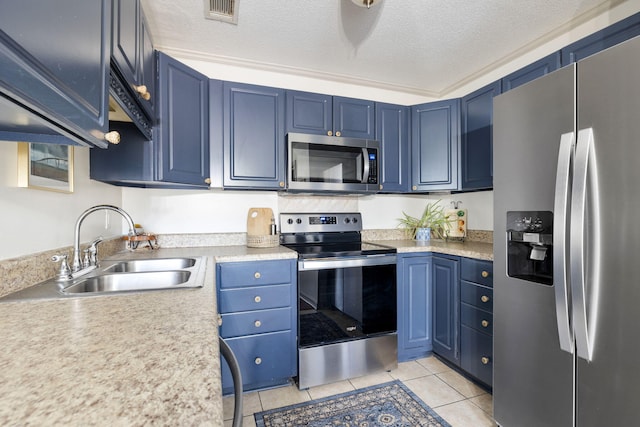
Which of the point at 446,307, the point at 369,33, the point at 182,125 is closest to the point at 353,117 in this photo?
the point at 369,33

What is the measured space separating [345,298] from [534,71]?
189 cm

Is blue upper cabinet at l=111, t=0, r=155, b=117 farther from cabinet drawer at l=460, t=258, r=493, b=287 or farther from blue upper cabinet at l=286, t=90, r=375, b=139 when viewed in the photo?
cabinet drawer at l=460, t=258, r=493, b=287

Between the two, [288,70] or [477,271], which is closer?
[477,271]

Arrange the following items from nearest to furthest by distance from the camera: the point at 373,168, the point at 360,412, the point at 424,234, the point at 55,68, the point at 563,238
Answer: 1. the point at 55,68
2. the point at 563,238
3. the point at 360,412
4. the point at 373,168
5. the point at 424,234

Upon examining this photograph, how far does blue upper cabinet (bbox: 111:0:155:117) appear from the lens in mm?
970

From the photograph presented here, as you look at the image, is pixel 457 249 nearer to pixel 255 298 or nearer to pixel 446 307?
pixel 446 307

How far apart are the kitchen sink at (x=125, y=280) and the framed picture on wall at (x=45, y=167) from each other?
40 cm

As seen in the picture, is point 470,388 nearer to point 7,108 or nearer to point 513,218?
point 513,218

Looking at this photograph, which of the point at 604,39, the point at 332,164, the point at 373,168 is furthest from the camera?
the point at 373,168

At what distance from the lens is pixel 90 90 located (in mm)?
643

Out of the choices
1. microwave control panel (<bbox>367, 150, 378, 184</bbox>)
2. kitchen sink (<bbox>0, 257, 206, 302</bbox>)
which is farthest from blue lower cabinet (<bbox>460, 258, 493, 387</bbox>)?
kitchen sink (<bbox>0, 257, 206, 302</bbox>)

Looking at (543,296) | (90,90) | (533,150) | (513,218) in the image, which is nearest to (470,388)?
(543,296)

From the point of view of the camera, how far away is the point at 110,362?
0.52 m

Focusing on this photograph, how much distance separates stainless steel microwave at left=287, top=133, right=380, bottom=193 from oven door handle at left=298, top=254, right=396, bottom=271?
0.54 metres
